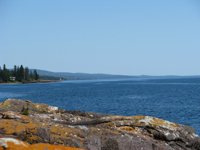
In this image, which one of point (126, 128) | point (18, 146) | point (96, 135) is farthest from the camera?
point (126, 128)

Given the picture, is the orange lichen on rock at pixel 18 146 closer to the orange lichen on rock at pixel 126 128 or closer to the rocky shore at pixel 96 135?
the rocky shore at pixel 96 135

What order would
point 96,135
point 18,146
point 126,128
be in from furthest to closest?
1. point 126,128
2. point 96,135
3. point 18,146

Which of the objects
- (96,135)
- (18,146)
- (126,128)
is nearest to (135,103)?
(126,128)

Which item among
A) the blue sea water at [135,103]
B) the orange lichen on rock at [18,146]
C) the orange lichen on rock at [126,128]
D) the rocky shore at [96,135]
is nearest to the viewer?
the orange lichen on rock at [18,146]

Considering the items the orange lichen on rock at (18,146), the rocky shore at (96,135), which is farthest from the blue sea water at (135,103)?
the orange lichen on rock at (18,146)

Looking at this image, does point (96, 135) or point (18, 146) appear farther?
point (96, 135)

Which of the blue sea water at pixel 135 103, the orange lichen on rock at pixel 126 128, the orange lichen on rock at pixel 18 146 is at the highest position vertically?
the orange lichen on rock at pixel 18 146

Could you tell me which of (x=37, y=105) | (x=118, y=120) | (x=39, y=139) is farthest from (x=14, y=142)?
(x=37, y=105)

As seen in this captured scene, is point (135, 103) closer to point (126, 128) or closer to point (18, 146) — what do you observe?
point (126, 128)

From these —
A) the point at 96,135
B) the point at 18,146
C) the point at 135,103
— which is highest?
the point at 18,146

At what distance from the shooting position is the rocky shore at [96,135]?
704cm

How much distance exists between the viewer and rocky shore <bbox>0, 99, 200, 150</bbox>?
23.1 feet

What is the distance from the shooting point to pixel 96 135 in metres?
8.41

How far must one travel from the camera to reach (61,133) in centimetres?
778
